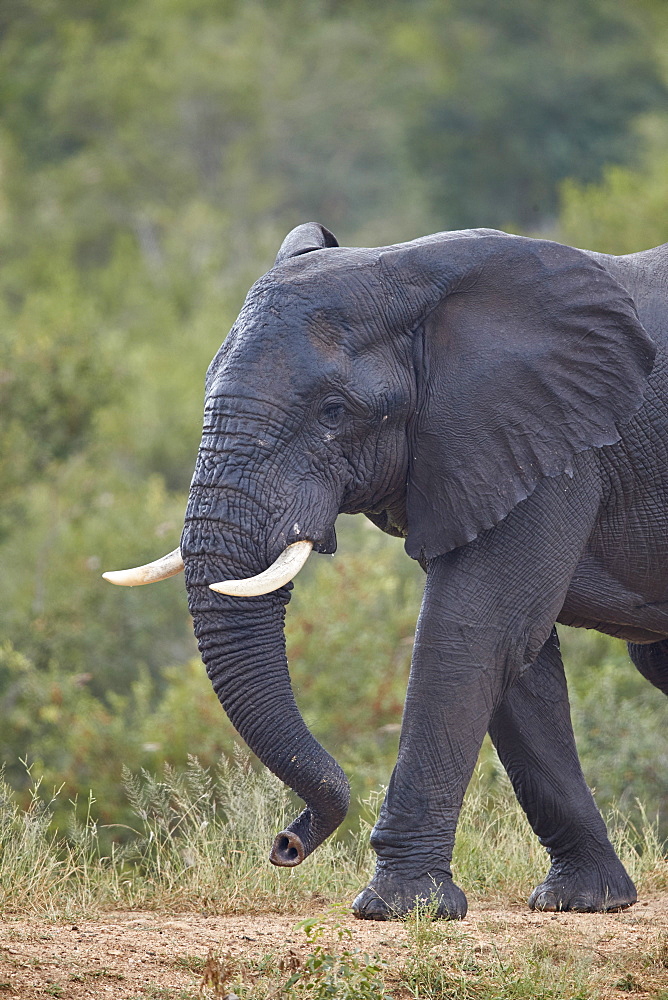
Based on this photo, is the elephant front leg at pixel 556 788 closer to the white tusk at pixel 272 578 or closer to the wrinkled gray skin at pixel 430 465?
the wrinkled gray skin at pixel 430 465

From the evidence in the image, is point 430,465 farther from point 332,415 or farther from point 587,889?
point 587,889

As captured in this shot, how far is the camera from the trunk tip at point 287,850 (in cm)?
480

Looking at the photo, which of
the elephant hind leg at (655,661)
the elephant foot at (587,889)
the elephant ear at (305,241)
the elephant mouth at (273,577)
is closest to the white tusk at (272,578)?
the elephant mouth at (273,577)

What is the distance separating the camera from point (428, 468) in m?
5.18

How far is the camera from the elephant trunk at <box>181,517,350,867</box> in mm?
4855

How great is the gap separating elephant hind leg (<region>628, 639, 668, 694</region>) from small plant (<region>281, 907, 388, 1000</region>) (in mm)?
2232

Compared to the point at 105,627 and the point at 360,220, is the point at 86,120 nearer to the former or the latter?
the point at 360,220

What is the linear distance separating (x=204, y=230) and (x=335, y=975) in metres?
34.1

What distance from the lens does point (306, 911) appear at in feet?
18.9

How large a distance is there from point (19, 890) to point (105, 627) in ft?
27.2

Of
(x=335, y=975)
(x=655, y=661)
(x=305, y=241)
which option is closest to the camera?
(x=335, y=975)

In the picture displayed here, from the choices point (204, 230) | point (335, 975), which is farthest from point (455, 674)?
point (204, 230)

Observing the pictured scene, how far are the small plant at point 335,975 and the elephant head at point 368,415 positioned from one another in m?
0.39

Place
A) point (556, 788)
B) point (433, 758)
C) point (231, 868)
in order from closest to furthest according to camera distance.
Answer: point (433, 758), point (556, 788), point (231, 868)
